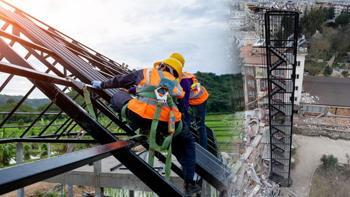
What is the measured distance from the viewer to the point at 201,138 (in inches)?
122

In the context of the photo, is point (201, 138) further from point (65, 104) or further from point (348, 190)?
point (348, 190)

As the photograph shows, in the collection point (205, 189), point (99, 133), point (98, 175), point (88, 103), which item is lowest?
point (98, 175)

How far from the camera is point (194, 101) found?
9.48 feet

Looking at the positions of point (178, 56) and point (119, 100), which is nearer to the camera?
point (178, 56)

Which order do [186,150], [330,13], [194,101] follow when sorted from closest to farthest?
[186,150], [194,101], [330,13]

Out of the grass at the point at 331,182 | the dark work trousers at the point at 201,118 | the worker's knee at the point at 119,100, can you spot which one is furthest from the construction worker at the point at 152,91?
the grass at the point at 331,182

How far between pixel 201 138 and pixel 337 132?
27329mm

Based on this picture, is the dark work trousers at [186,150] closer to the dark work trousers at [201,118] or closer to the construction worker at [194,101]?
the construction worker at [194,101]

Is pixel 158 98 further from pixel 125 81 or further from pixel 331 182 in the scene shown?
pixel 331 182

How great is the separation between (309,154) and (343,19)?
71.2ft

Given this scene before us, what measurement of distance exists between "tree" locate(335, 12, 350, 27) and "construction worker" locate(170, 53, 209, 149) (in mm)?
39989

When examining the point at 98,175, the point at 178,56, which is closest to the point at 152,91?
the point at 178,56

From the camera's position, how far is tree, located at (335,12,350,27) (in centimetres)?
3809

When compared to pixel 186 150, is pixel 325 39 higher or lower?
lower
